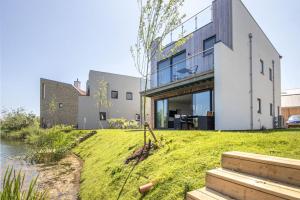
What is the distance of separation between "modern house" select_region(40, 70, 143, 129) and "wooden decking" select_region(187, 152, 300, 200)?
2151cm

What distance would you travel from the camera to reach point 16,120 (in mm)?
26703

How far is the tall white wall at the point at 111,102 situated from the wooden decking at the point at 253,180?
22108 mm

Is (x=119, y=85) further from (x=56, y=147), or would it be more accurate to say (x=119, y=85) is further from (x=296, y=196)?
(x=296, y=196)

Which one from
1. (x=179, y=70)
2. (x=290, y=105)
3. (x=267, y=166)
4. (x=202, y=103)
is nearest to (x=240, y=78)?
(x=202, y=103)

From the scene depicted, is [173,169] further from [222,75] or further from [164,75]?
[164,75]

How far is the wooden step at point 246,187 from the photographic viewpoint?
6.97 ft

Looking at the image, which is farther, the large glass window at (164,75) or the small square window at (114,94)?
the small square window at (114,94)

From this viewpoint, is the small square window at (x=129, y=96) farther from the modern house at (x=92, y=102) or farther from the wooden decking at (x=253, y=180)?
the wooden decking at (x=253, y=180)

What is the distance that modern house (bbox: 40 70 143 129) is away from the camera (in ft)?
78.5

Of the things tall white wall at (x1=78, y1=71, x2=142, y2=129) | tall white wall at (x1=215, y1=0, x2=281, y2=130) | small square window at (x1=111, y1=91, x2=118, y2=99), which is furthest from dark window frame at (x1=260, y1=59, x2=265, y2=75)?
small square window at (x1=111, y1=91, x2=118, y2=99)

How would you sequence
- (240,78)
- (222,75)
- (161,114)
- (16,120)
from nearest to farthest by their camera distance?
(222,75) → (240,78) → (161,114) → (16,120)

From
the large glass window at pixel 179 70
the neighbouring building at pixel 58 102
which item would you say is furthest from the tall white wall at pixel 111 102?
the large glass window at pixel 179 70

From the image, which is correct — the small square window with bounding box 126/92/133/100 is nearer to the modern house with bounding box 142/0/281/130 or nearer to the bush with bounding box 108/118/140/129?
the bush with bounding box 108/118/140/129

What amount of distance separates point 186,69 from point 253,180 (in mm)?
10173
